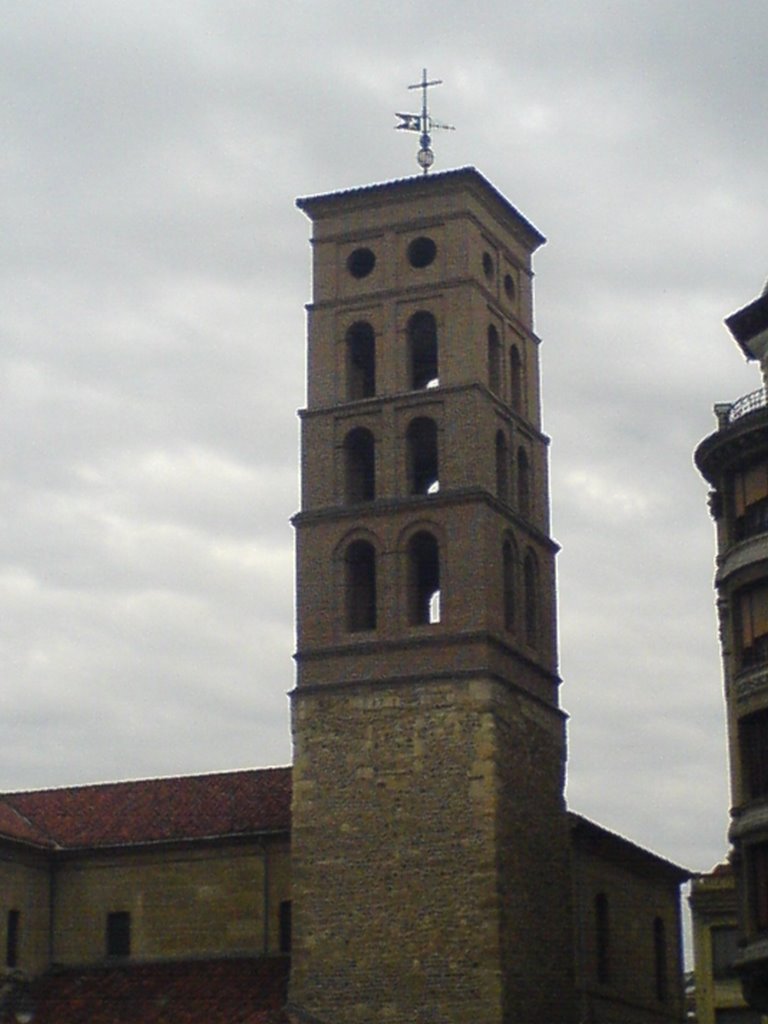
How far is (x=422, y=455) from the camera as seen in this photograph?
5684 cm

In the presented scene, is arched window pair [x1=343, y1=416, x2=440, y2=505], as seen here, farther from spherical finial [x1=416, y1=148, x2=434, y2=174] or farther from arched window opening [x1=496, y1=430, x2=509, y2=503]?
spherical finial [x1=416, y1=148, x2=434, y2=174]

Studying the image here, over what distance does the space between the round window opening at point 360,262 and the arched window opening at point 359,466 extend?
444 cm

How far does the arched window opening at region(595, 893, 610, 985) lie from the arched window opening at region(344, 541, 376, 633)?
9.61 metres

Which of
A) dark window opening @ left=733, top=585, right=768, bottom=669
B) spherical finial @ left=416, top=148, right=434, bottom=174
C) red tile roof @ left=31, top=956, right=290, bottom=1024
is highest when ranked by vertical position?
spherical finial @ left=416, top=148, right=434, bottom=174

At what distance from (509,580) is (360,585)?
3754mm

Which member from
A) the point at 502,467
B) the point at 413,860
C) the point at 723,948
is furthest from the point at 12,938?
the point at 723,948

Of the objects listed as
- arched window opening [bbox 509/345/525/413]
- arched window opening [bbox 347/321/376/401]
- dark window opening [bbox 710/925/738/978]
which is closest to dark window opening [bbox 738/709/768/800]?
arched window opening [bbox 509/345/525/413]

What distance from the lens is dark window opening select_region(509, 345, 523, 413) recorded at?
5802 centimetres

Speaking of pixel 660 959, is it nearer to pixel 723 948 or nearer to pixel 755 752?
pixel 723 948

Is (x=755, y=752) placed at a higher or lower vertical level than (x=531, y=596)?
lower

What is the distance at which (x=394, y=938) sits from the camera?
50312 mm

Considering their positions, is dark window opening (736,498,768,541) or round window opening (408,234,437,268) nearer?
dark window opening (736,498,768,541)

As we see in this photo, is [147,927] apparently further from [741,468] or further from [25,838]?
[741,468]

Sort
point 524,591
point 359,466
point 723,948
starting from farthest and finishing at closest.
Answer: point 723,948, point 359,466, point 524,591
